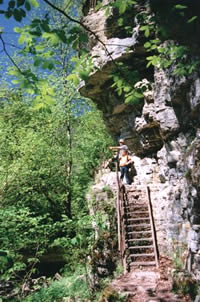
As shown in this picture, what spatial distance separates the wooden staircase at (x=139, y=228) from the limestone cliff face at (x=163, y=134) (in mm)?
359

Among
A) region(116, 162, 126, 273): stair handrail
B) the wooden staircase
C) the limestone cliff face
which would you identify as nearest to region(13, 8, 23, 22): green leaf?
the limestone cliff face

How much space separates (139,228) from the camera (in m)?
8.41

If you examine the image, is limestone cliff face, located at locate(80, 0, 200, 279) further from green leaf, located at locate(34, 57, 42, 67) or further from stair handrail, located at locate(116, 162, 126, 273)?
green leaf, located at locate(34, 57, 42, 67)

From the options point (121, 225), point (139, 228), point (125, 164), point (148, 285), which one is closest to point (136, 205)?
point (139, 228)

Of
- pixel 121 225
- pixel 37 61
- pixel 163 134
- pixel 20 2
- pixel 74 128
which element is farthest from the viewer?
pixel 74 128

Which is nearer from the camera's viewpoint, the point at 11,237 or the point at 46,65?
the point at 46,65

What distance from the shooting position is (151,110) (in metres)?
10.7

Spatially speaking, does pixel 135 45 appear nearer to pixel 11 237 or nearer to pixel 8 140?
pixel 8 140

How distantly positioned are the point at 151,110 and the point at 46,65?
8880 mm

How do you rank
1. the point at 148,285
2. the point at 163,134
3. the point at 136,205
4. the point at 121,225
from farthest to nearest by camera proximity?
the point at 163,134 → the point at 136,205 → the point at 121,225 → the point at 148,285

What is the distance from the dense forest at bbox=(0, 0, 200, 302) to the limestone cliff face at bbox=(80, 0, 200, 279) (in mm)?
73

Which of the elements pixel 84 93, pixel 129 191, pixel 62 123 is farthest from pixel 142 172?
pixel 62 123

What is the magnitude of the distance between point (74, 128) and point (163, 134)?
9263 mm

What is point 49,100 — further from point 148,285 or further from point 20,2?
point 148,285
